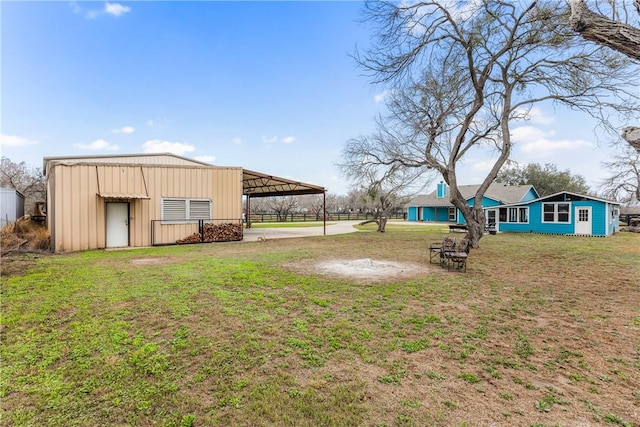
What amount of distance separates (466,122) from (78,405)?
43.6 feet

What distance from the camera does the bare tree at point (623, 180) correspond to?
80.0 ft

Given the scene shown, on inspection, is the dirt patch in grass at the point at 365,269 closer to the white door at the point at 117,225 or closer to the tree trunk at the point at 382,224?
the white door at the point at 117,225

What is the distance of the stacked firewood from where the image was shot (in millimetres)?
12798

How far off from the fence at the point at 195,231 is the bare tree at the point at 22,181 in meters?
21.4

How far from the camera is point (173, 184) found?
1240 cm

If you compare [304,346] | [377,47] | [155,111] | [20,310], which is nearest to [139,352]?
[304,346]

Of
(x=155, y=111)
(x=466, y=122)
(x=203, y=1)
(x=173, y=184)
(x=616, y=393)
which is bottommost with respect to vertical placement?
(x=616, y=393)

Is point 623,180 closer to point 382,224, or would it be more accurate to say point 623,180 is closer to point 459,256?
point 382,224

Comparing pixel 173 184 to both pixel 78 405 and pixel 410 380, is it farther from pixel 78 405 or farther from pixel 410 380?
pixel 410 380

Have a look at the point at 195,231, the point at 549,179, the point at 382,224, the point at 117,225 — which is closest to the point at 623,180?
the point at 549,179

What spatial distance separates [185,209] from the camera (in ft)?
41.9

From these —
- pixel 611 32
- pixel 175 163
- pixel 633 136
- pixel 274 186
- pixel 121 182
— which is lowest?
pixel 633 136

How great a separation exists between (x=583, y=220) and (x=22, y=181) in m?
44.4

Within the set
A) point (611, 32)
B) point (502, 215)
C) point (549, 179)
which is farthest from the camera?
point (549, 179)
